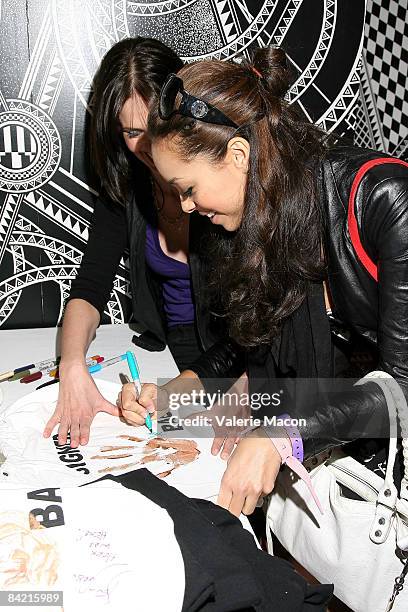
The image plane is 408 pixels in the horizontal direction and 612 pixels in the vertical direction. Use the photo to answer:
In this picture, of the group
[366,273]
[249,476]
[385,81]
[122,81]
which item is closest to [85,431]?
[249,476]

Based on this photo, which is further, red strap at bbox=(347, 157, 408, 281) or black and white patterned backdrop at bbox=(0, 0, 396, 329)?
black and white patterned backdrop at bbox=(0, 0, 396, 329)

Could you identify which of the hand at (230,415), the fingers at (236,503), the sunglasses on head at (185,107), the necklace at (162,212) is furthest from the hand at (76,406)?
the sunglasses on head at (185,107)

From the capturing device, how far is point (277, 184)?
1.23m

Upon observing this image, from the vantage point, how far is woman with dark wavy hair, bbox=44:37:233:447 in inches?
58.5

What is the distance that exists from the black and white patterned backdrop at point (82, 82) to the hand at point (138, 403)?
582 millimetres

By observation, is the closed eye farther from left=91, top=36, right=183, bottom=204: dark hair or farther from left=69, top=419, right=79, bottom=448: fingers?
left=69, top=419, right=79, bottom=448: fingers

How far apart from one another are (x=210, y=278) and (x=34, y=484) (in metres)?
0.54

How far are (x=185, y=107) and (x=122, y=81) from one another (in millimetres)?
358

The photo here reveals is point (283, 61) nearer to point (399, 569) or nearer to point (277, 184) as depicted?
point (277, 184)

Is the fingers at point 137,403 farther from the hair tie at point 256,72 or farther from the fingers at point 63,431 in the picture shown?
the hair tie at point 256,72

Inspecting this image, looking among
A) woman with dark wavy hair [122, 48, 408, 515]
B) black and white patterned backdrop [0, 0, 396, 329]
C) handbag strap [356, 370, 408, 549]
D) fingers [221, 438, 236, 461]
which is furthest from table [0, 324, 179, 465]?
handbag strap [356, 370, 408, 549]

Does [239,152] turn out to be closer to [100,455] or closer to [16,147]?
[100,455]

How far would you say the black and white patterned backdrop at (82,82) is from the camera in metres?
1.71

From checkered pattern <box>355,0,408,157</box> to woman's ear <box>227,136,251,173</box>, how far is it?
2.78 ft
